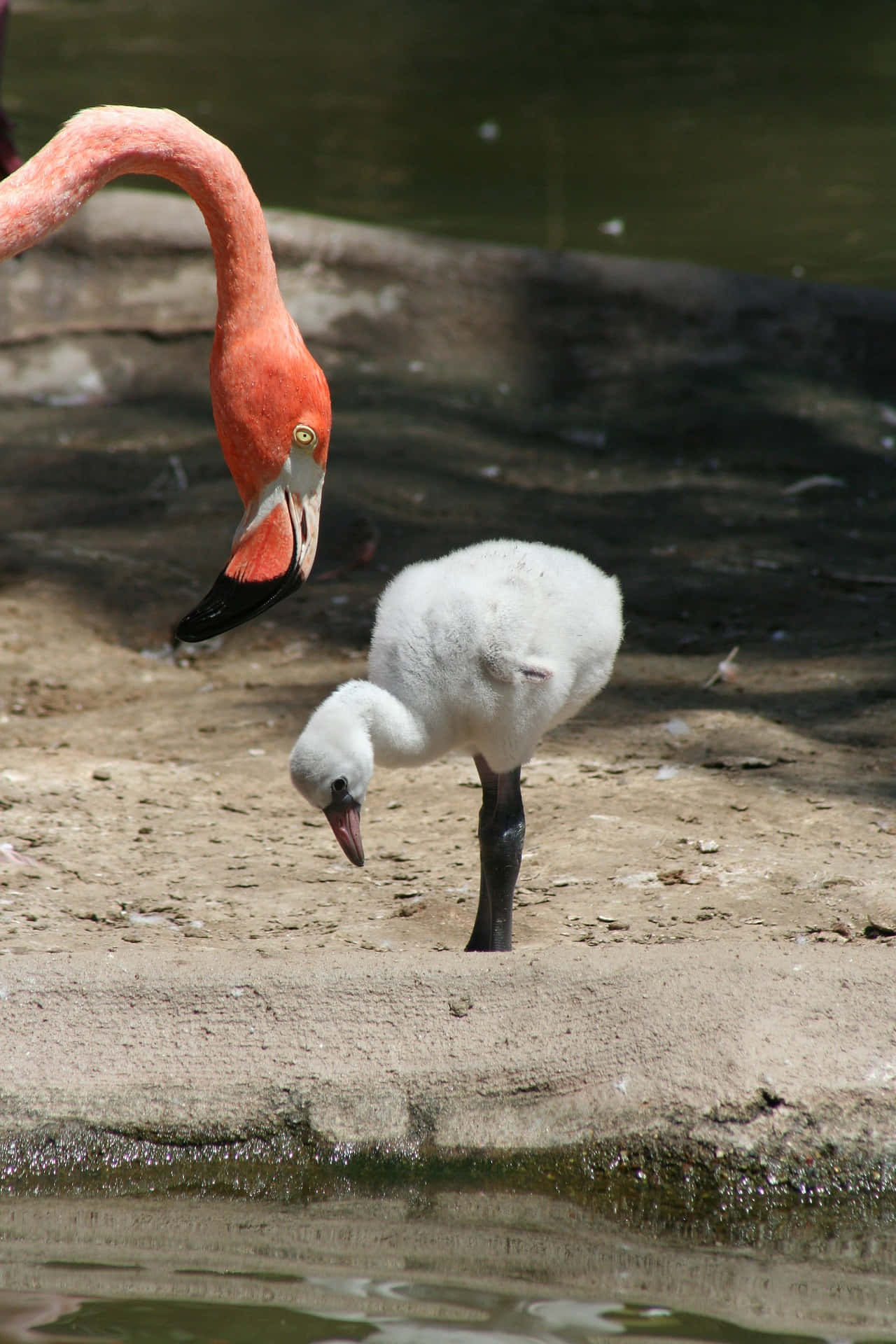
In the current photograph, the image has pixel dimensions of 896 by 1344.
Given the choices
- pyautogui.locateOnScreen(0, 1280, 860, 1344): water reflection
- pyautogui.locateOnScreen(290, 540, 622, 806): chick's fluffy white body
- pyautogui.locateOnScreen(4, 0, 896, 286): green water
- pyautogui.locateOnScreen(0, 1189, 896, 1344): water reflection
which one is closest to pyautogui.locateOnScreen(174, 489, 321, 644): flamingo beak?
pyautogui.locateOnScreen(290, 540, 622, 806): chick's fluffy white body

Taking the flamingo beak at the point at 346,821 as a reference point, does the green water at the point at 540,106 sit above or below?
above

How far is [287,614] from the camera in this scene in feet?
17.7

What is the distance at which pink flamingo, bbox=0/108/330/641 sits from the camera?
10.1 feet

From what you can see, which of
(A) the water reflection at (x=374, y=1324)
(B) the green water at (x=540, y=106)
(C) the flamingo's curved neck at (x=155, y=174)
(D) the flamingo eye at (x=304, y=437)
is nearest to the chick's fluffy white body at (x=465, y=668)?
(D) the flamingo eye at (x=304, y=437)

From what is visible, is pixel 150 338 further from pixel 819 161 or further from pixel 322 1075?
pixel 819 161

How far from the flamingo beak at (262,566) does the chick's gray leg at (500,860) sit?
605mm

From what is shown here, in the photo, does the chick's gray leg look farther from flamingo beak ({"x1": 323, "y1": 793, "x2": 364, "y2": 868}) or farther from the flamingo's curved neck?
the flamingo's curved neck

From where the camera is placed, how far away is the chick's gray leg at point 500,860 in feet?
10.3

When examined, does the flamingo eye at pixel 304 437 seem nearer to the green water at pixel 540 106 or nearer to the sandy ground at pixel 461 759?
the sandy ground at pixel 461 759

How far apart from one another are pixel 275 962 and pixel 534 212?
902cm

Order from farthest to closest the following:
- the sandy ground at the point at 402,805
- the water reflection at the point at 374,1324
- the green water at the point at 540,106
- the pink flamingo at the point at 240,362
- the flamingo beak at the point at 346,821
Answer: the green water at the point at 540,106
the sandy ground at the point at 402,805
the pink flamingo at the point at 240,362
the flamingo beak at the point at 346,821
the water reflection at the point at 374,1324

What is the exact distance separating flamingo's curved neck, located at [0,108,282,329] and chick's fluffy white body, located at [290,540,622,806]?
2.30 ft

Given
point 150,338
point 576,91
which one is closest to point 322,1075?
point 150,338

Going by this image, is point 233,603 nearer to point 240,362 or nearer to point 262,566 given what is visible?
point 262,566
